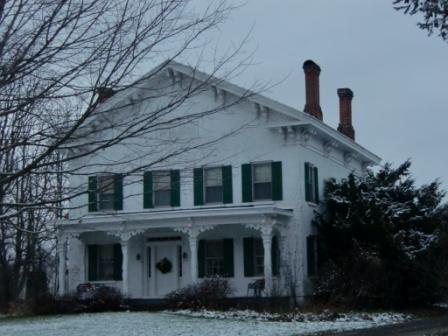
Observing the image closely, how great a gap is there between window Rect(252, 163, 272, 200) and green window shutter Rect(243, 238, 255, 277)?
5.13 ft

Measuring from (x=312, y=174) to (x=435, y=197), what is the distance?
4321 millimetres

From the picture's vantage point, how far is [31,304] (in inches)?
1081

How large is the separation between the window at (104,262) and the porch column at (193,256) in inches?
140

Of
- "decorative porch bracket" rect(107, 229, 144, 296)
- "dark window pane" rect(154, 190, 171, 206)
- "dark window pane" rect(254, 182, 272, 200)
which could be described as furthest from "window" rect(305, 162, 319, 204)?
"decorative porch bracket" rect(107, 229, 144, 296)

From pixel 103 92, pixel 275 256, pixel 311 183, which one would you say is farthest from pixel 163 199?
pixel 103 92

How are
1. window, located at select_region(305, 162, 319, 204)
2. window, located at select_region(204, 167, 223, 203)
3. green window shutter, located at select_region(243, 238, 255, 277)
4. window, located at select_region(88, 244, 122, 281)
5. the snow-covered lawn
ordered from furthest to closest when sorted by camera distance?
window, located at select_region(88, 244, 122, 281) → window, located at select_region(204, 167, 223, 203) → window, located at select_region(305, 162, 319, 204) → green window shutter, located at select_region(243, 238, 255, 277) → the snow-covered lawn

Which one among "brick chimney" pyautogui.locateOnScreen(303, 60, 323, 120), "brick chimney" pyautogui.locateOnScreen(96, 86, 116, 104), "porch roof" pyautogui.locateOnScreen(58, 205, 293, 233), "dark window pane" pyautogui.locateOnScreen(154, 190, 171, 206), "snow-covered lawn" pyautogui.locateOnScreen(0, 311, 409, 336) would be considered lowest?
"snow-covered lawn" pyautogui.locateOnScreen(0, 311, 409, 336)

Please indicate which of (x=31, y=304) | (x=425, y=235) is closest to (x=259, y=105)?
(x=425, y=235)

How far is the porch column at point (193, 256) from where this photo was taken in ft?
89.2

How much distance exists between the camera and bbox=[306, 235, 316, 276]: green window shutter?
28250 millimetres

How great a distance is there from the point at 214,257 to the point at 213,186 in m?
2.50

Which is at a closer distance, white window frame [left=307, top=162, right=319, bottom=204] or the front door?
white window frame [left=307, top=162, right=319, bottom=204]

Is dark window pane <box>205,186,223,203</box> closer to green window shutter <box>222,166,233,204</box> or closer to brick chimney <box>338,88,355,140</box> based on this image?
green window shutter <box>222,166,233,204</box>

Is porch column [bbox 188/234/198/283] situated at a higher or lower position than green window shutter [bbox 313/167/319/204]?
lower
